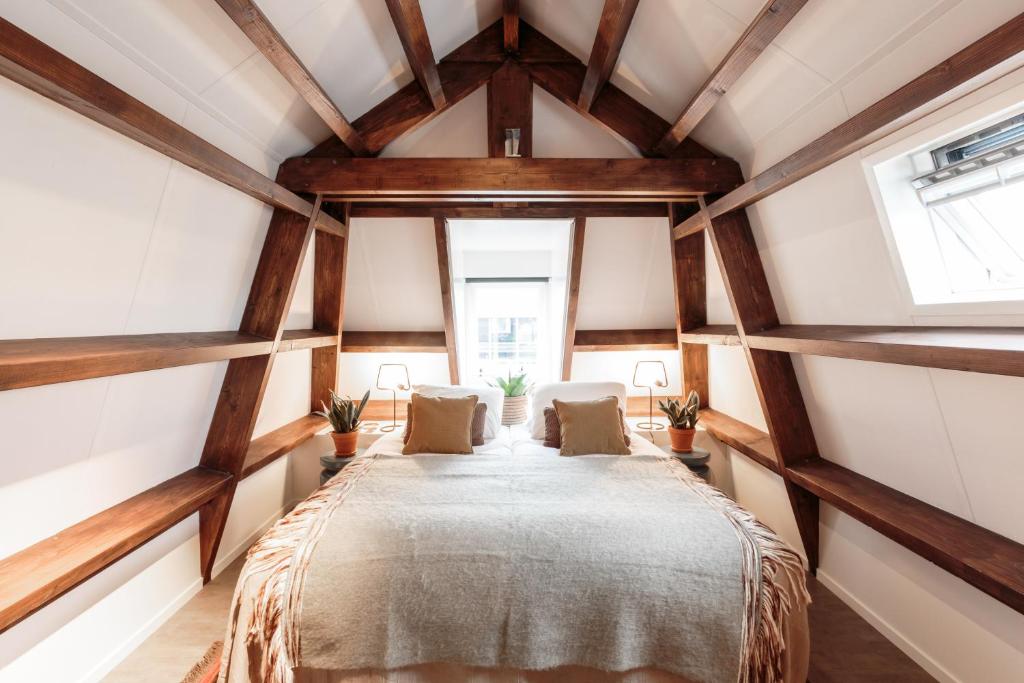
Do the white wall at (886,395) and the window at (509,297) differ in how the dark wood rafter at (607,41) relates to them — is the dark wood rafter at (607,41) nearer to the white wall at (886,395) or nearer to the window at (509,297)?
the white wall at (886,395)

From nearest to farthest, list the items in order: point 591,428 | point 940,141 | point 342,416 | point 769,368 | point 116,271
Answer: point 940,141
point 116,271
point 769,368
point 591,428
point 342,416

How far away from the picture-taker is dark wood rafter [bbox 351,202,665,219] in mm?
3314

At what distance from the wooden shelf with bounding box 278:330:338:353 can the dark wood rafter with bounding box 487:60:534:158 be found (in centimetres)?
185

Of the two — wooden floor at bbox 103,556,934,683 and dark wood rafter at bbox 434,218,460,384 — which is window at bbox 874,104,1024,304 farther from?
dark wood rafter at bbox 434,218,460,384

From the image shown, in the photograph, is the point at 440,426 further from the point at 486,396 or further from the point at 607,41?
the point at 607,41

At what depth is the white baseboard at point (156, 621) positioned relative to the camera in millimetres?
1737

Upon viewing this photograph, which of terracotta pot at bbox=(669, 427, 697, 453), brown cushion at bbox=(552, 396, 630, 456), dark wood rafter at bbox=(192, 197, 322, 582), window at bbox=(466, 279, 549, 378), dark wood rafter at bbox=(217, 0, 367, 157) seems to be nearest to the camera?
dark wood rafter at bbox=(217, 0, 367, 157)

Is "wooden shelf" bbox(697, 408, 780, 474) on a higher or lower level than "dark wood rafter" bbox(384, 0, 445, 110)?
lower

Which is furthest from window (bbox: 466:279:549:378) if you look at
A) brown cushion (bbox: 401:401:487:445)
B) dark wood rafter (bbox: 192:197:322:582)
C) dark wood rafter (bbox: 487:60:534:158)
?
dark wood rafter (bbox: 192:197:322:582)

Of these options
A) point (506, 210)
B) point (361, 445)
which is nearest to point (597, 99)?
point (506, 210)

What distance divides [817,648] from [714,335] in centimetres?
180

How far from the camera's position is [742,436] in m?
3.01

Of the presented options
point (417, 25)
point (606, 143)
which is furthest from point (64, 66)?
point (606, 143)

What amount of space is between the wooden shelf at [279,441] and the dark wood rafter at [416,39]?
2496 mm
